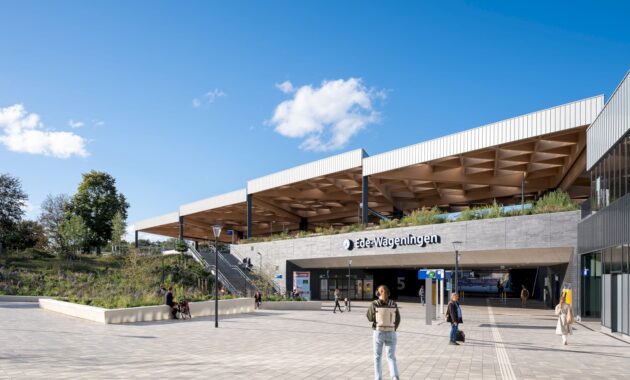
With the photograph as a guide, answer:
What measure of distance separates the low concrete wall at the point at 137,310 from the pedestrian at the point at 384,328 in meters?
14.5

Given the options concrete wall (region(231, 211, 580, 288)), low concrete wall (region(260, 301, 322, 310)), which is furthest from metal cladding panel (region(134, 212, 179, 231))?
low concrete wall (region(260, 301, 322, 310))

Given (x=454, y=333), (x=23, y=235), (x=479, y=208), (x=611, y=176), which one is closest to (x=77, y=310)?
(x=454, y=333)

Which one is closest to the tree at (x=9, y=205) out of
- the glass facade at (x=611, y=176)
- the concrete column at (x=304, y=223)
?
the concrete column at (x=304, y=223)

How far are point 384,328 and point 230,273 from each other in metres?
37.7

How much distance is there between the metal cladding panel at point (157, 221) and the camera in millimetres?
73975

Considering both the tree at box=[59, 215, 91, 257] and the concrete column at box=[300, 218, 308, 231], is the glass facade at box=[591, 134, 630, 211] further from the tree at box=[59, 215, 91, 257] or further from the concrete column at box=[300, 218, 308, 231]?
the tree at box=[59, 215, 91, 257]

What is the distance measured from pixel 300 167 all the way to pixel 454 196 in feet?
50.9

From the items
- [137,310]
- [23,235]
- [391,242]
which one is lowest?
[137,310]

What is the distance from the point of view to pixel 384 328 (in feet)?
29.8

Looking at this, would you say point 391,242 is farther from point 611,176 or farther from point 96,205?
point 96,205

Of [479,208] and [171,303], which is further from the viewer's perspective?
[479,208]

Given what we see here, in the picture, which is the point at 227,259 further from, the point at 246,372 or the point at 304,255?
the point at 246,372

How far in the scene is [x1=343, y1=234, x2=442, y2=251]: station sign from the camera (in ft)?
115

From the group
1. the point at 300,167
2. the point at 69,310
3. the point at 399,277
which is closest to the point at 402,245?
A: the point at 300,167
